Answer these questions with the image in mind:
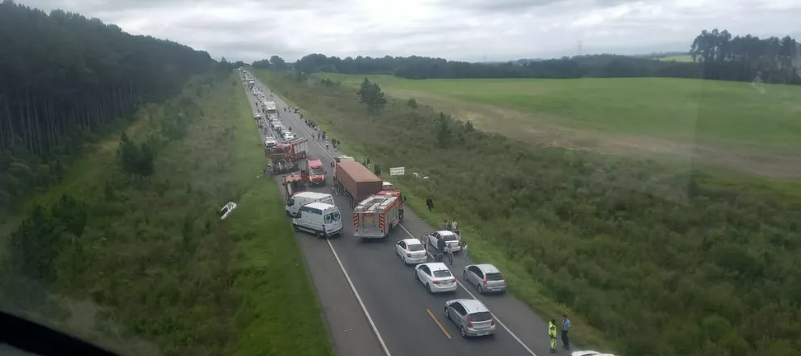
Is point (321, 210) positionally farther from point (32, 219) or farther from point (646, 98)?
point (646, 98)

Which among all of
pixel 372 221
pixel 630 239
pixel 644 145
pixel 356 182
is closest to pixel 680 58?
pixel 644 145

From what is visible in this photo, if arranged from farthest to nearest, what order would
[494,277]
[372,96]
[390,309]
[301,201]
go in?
1. [372,96]
2. [301,201]
3. [494,277]
4. [390,309]

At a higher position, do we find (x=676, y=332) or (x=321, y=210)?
(x=321, y=210)

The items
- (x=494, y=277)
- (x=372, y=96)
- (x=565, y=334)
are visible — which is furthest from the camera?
(x=372, y=96)

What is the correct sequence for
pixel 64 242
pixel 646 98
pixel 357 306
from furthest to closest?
pixel 646 98 → pixel 64 242 → pixel 357 306

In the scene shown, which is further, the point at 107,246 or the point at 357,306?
the point at 107,246

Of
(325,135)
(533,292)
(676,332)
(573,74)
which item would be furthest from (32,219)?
(573,74)

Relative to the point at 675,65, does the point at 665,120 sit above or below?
below

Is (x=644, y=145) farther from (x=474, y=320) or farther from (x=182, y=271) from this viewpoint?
(x=474, y=320)
